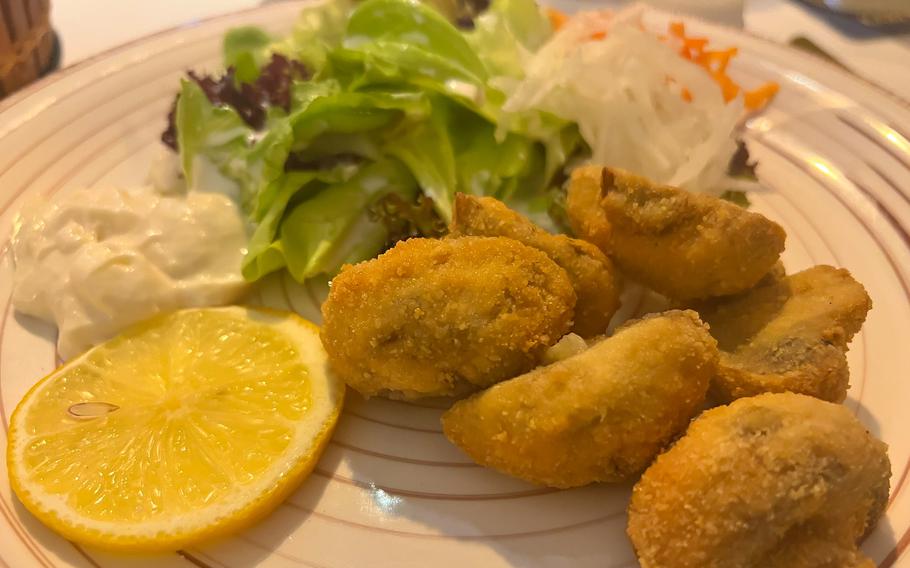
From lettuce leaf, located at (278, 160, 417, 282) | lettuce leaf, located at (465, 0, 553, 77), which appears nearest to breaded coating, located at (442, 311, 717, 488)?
lettuce leaf, located at (278, 160, 417, 282)

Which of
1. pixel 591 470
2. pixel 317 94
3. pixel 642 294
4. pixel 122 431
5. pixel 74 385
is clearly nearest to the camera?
pixel 591 470

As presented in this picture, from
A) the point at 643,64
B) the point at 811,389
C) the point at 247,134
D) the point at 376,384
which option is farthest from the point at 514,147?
the point at 811,389

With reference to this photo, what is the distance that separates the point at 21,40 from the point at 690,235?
3505 mm

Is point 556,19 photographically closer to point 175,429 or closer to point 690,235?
point 690,235

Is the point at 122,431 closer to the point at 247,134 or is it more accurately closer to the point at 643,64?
the point at 247,134

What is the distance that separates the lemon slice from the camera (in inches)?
78.3

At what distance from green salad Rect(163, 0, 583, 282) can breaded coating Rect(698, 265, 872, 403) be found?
40.4 inches

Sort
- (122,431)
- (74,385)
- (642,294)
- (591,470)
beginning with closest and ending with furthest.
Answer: (591,470) → (122,431) → (74,385) → (642,294)

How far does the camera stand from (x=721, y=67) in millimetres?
3750

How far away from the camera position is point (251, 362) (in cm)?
247

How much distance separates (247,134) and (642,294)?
182 cm

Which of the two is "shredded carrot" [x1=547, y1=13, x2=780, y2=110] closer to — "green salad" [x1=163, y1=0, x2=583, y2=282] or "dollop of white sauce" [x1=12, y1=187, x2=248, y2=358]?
"green salad" [x1=163, y1=0, x2=583, y2=282]

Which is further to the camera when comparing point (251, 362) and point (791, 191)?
point (791, 191)

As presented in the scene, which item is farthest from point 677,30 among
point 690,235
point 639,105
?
point 690,235
